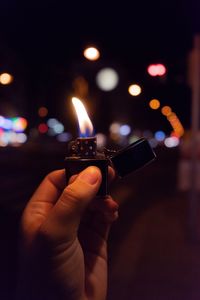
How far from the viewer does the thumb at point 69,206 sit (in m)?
1.82

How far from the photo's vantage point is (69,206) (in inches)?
71.7

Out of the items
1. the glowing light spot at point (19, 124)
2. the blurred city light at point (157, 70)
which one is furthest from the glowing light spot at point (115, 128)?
the blurred city light at point (157, 70)

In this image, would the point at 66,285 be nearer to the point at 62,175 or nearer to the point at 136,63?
the point at 62,175

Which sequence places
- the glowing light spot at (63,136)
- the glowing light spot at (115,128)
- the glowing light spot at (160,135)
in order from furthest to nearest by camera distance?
1. the glowing light spot at (115,128)
2. the glowing light spot at (63,136)
3. the glowing light spot at (160,135)

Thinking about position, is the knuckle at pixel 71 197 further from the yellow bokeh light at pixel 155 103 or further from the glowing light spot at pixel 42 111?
the glowing light spot at pixel 42 111

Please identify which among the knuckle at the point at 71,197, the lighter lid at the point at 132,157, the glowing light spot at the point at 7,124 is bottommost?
the knuckle at the point at 71,197

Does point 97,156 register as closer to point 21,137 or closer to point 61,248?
point 61,248

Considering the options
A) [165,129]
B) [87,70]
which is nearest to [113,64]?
[87,70]

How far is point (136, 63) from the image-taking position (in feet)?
25.5

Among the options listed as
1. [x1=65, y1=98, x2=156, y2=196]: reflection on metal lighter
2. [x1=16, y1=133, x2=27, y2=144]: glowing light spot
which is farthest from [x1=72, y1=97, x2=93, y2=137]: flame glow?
[x1=16, y1=133, x2=27, y2=144]: glowing light spot

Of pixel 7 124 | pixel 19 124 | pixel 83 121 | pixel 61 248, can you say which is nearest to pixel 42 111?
pixel 7 124

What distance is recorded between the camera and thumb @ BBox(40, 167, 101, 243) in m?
1.82

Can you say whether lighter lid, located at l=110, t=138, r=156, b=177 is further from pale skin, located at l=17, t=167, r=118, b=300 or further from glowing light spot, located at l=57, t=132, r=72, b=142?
glowing light spot, located at l=57, t=132, r=72, b=142

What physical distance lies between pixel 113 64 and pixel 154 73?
18.0 ft
